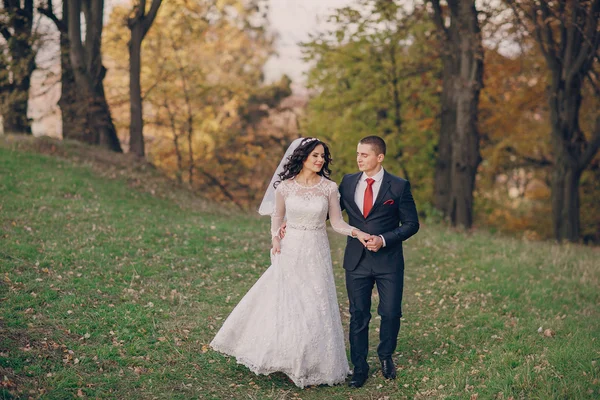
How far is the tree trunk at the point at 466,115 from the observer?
18969 millimetres

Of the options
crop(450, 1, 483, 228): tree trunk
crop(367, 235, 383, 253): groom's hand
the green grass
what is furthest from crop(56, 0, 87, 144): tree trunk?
crop(367, 235, 383, 253): groom's hand

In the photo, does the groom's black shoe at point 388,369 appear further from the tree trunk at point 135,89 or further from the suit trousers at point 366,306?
the tree trunk at point 135,89

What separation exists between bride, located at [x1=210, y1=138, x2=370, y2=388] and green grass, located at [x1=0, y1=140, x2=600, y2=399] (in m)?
0.36

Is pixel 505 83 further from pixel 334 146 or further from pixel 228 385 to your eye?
pixel 228 385

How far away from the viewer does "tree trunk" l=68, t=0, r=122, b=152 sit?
68.7 feet

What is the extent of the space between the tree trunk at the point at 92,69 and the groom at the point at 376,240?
52.8 ft

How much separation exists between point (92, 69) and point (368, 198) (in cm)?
1697

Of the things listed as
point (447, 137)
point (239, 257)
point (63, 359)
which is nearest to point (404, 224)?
point (63, 359)

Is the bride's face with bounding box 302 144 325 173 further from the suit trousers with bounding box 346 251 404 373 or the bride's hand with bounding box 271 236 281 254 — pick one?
the suit trousers with bounding box 346 251 404 373

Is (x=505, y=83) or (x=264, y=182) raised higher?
(x=505, y=83)

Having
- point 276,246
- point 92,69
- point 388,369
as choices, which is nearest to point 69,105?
point 92,69

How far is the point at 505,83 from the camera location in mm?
27266

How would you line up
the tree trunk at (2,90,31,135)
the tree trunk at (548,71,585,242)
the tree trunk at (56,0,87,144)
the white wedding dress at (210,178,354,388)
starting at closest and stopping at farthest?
the white wedding dress at (210,178,354,388)
the tree trunk at (548,71,585,242)
the tree trunk at (56,0,87,144)
the tree trunk at (2,90,31,135)

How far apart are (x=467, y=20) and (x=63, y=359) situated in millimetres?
15651
